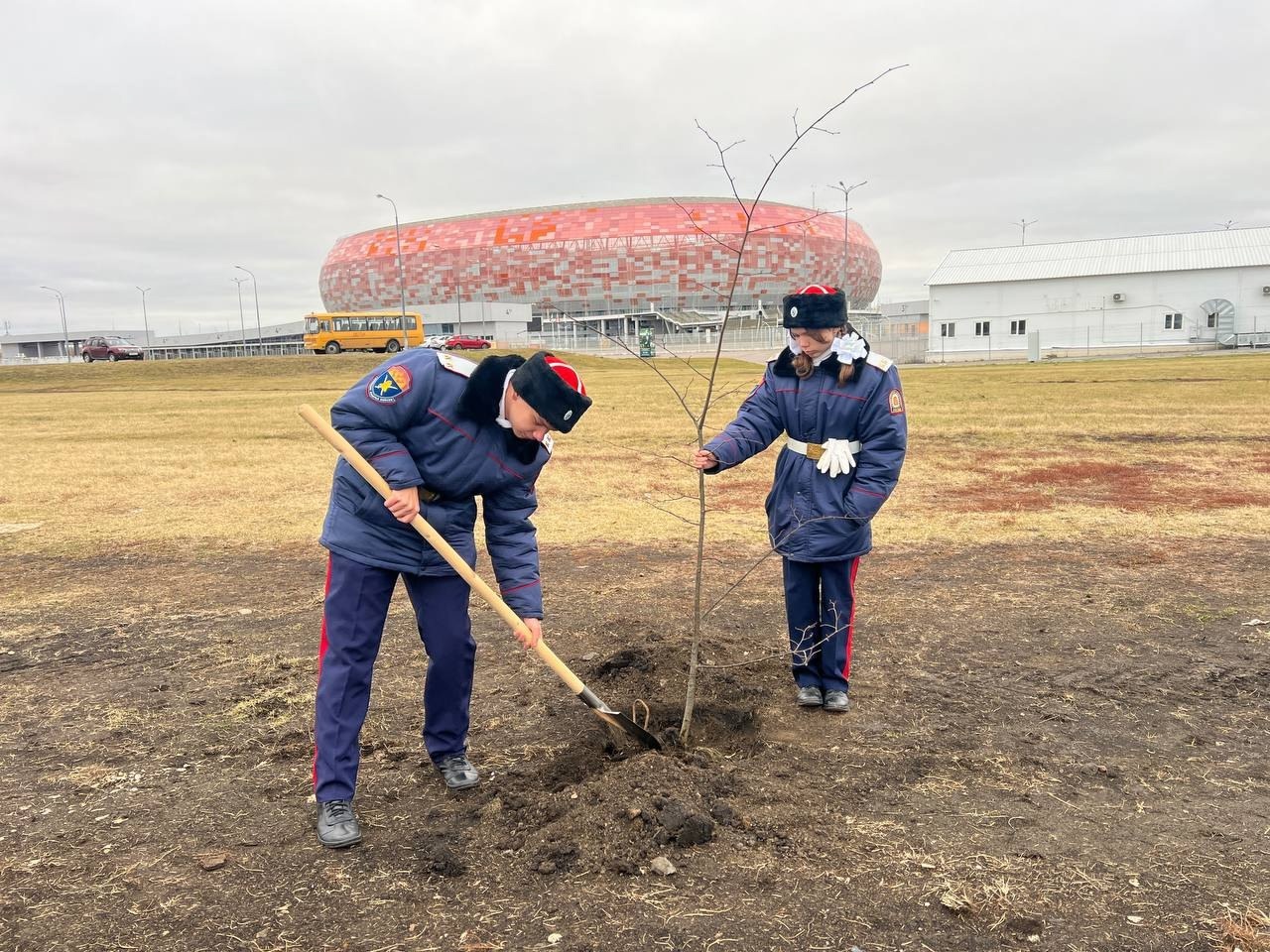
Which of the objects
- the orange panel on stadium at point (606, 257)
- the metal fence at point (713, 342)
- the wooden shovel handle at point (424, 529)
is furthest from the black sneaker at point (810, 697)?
the orange panel on stadium at point (606, 257)

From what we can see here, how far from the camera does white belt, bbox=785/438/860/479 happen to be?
13.2 ft

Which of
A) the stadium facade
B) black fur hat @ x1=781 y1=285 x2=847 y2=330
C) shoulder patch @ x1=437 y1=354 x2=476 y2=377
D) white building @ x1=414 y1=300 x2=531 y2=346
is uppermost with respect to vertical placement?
the stadium facade

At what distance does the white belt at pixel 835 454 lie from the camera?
4035 millimetres

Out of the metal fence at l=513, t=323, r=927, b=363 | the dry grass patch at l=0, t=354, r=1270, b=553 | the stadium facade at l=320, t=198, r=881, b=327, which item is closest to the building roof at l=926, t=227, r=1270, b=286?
the metal fence at l=513, t=323, r=927, b=363

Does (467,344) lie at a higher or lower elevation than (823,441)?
higher

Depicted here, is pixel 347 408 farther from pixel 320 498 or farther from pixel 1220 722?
pixel 320 498

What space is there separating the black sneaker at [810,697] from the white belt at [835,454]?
1.04 metres

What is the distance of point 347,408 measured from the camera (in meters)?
3.05

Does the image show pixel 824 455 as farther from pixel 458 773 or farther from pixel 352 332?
pixel 352 332

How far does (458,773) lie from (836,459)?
2.07 meters

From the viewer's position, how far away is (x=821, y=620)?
4324 mm

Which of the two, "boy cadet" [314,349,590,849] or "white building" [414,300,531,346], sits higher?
"white building" [414,300,531,346]

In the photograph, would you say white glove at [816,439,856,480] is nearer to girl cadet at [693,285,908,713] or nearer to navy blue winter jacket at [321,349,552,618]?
girl cadet at [693,285,908,713]

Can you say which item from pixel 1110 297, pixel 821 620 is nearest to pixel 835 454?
pixel 821 620
